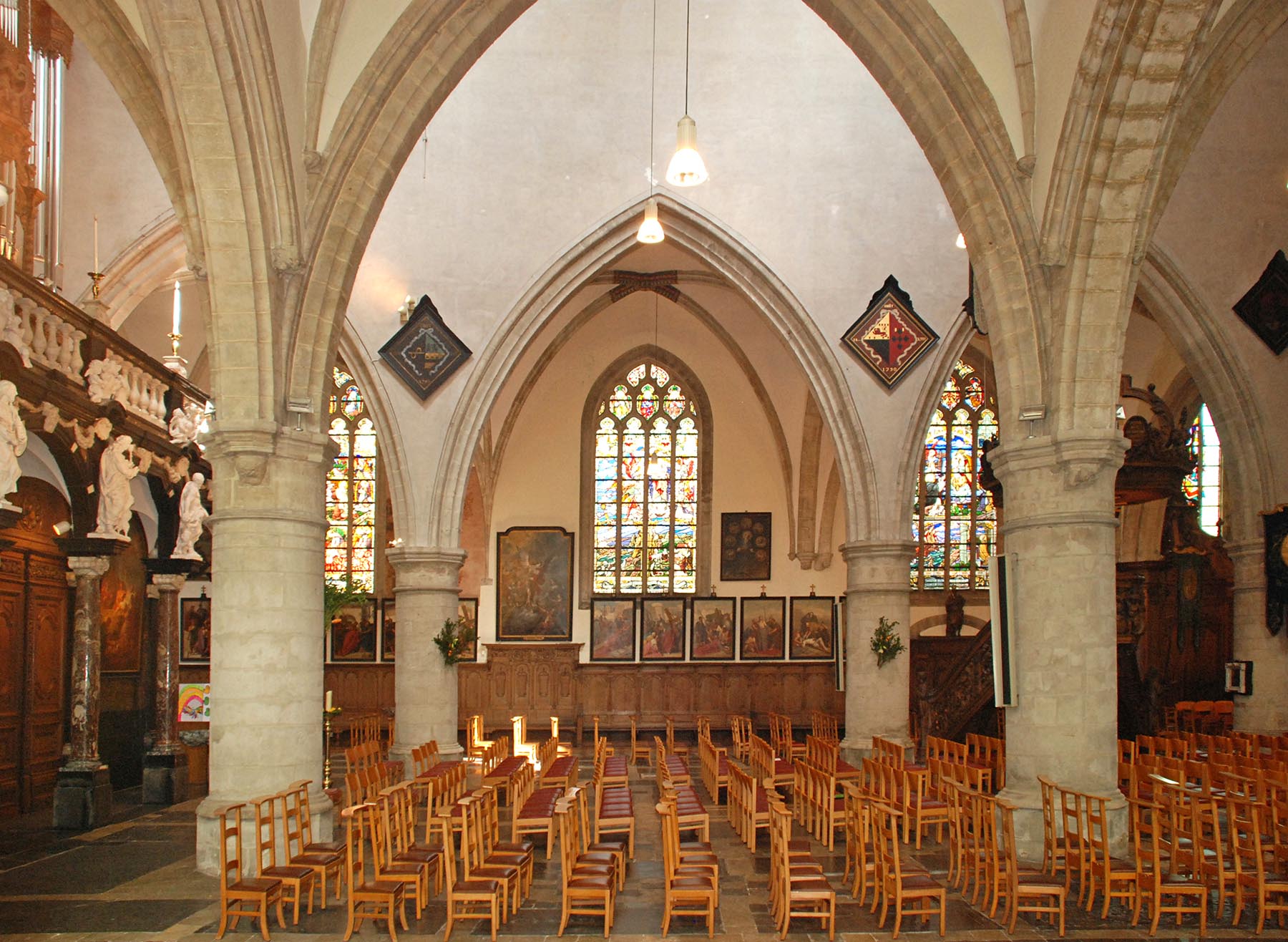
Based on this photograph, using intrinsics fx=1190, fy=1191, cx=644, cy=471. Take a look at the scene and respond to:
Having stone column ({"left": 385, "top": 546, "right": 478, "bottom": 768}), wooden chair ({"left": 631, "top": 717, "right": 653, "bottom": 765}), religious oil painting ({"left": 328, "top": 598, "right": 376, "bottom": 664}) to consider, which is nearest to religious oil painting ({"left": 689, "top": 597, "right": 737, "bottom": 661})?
wooden chair ({"left": 631, "top": 717, "right": 653, "bottom": 765})

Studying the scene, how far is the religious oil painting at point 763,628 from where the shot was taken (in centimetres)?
2634

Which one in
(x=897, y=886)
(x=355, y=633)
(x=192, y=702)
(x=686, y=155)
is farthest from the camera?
(x=355, y=633)

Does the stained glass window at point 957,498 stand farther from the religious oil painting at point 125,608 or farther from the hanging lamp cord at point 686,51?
the religious oil painting at point 125,608

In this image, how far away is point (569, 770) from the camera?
1298cm

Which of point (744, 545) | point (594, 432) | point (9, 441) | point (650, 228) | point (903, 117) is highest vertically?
point (650, 228)

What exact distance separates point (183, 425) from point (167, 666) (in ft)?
10.5

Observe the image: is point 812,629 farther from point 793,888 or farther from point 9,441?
point 9,441

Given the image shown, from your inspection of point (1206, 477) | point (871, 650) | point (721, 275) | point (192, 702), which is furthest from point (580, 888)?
point (1206, 477)

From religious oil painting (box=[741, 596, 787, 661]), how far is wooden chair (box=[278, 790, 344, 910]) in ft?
56.3

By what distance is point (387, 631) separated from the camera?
2598 cm

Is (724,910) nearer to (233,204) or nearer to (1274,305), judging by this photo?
(233,204)

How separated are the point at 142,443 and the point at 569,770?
20.7 ft

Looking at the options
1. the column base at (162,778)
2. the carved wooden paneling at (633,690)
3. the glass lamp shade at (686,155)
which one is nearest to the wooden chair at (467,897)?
the glass lamp shade at (686,155)

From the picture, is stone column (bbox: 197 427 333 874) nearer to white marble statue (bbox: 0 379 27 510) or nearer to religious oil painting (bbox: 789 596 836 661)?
white marble statue (bbox: 0 379 27 510)
